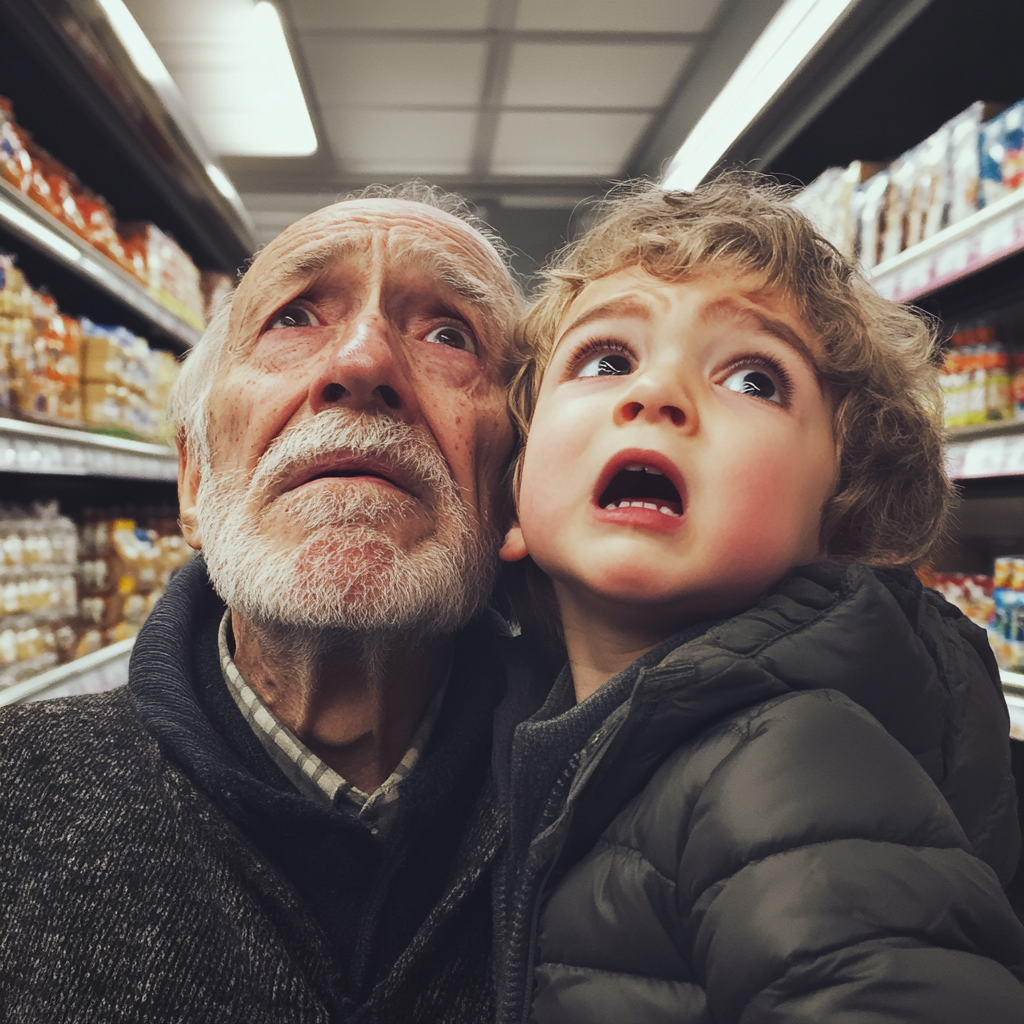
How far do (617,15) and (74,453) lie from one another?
2631 millimetres

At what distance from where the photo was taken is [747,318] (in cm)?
85

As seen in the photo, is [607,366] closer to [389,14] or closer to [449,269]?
[449,269]

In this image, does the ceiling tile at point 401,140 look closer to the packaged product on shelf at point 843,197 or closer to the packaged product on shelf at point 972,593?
the packaged product on shelf at point 843,197

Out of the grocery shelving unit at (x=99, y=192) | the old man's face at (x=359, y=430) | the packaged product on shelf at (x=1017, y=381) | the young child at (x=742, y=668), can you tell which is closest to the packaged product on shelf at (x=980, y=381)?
the packaged product on shelf at (x=1017, y=381)

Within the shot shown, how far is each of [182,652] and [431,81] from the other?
3.32 metres

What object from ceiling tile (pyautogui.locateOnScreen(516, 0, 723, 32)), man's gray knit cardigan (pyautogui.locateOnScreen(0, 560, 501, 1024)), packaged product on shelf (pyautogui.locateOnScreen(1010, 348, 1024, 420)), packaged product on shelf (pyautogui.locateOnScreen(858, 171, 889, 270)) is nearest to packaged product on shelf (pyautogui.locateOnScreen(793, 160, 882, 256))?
packaged product on shelf (pyautogui.locateOnScreen(858, 171, 889, 270))

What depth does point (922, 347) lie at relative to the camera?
1.12 m

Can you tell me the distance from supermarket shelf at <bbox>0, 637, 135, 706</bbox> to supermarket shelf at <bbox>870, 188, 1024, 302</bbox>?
212 cm

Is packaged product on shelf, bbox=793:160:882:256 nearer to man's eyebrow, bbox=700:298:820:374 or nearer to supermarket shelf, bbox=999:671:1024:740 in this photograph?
supermarket shelf, bbox=999:671:1024:740

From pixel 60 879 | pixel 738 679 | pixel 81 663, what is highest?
pixel 738 679

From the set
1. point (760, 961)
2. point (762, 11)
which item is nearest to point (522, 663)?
point (760, 961)

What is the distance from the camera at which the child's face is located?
76 cm

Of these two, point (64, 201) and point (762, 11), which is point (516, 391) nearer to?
point (64, 201)

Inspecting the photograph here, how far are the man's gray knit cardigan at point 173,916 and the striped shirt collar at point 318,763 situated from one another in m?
A: 0.11
